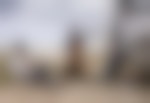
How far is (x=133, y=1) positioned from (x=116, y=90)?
0.28 metres

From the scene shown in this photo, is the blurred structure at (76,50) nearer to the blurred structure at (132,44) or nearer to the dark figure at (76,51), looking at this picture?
the dark figure at (76,51)

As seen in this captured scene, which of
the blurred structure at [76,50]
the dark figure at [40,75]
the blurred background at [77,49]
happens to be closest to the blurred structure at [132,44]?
the blurred background at [77,49]

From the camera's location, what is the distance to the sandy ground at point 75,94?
22.8 inches

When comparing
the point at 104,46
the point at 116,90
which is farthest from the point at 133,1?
the point at 116,90

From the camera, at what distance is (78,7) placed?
57 centimetres

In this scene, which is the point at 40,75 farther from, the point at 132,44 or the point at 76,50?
the point at 132,44

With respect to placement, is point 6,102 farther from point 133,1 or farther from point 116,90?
point 133,1

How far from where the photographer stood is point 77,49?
0.57 meters

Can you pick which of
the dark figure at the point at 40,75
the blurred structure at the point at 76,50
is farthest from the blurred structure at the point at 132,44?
the dark figure at the point at 40,75

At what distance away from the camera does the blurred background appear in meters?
0.56

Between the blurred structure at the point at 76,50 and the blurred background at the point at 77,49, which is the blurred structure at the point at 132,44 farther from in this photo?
the blurred structure at the point at 76,50

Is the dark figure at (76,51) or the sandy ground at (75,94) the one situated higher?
the dark figure at (76,51)

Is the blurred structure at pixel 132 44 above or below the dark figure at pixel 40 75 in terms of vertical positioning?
above

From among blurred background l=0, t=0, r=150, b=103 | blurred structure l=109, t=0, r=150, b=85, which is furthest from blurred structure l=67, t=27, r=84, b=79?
blurred structure l=109, t=0, r=150, b=85
